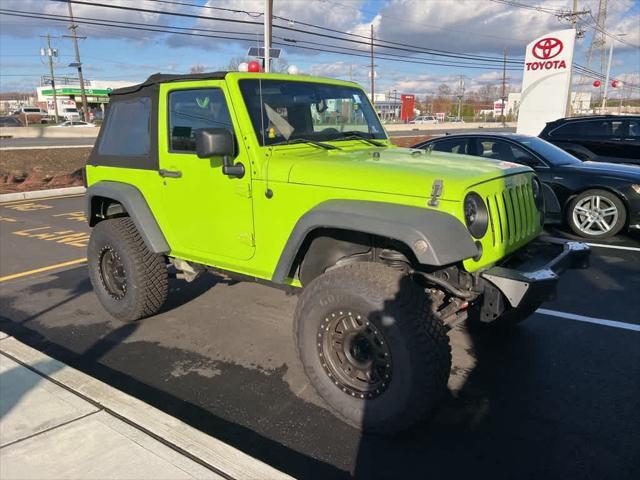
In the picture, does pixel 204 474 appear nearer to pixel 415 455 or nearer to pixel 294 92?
pixel 415 455

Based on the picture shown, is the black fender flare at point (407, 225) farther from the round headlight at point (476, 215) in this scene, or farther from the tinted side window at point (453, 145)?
the tinted side window at point (453, 145)

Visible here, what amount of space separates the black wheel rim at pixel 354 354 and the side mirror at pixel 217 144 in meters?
1.21

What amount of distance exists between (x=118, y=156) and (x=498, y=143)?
5.62 m

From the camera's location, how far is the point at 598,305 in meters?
4.88

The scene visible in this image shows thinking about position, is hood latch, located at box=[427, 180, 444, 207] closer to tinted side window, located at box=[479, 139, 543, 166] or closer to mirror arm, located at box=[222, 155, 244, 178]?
mirror arm, located at box=[222, 155, 244, 178]

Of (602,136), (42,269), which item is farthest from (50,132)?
(602,136)

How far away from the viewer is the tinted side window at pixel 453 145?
26.4 feet

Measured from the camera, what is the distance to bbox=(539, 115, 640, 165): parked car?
991 cm

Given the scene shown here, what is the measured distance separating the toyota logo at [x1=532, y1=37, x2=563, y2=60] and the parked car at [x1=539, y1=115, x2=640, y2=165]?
808 centimetres

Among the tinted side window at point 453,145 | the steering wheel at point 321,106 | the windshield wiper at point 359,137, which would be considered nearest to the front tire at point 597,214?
the tinted side window at point 453,145

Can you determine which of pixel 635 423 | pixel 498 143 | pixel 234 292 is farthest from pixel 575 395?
pixel 498 143

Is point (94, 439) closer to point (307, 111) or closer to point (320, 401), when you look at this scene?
point (320, 401)

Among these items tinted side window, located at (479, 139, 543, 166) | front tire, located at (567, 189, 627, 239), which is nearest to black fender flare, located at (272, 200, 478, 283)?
tinted side window, located at (479, 139, 543, 166)

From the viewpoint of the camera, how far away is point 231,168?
11.3 ft
